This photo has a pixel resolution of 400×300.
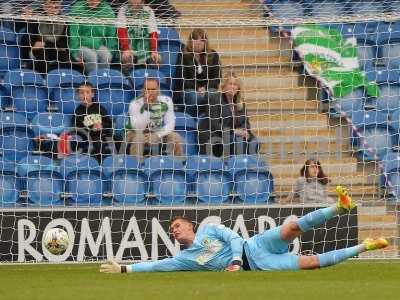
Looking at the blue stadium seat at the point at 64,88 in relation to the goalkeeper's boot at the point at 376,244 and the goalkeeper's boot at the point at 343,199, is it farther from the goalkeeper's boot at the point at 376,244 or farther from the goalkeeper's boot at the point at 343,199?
the goalkeeper's boot at the point at 376,244

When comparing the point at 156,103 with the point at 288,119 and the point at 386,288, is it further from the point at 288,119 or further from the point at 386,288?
the point at 386,288

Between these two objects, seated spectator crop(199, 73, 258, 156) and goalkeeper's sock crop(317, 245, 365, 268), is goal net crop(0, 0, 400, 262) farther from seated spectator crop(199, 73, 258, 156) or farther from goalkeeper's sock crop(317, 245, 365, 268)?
goalkeeper's sock crop(317, 245, 365, 268)

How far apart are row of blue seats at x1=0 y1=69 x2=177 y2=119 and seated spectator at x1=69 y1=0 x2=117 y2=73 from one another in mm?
263

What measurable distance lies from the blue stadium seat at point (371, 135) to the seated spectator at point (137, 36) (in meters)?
2.82

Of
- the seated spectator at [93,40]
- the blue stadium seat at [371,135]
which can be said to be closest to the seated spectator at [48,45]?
the seated spectator at [93,40]

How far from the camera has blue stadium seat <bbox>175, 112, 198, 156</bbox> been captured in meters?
15.5

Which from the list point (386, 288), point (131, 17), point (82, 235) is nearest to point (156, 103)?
point (131, 17)

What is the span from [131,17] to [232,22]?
1317 mm

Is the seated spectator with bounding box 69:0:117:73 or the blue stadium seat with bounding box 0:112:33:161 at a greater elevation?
the seated spectator with bounding box 69:0:117:73

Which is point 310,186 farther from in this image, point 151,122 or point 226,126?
point 151,122

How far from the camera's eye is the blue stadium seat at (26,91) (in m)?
15.3

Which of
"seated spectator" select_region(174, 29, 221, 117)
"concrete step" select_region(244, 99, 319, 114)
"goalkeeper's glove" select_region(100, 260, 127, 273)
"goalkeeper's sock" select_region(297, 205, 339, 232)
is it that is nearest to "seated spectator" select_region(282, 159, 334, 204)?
"concrete step" select_region(244, 99, 319, 114)

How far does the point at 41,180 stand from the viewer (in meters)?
14.6

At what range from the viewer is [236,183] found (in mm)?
15227
